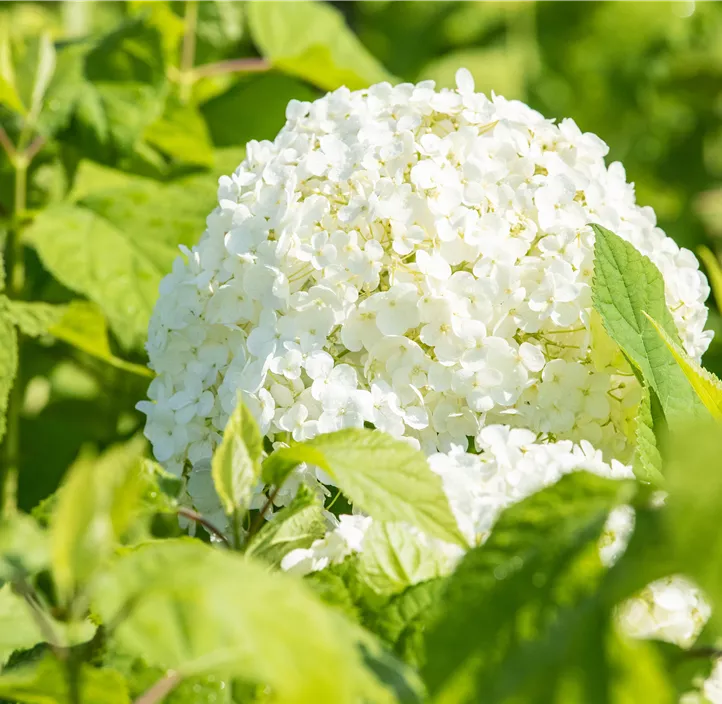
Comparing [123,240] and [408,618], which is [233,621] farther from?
[123,240]

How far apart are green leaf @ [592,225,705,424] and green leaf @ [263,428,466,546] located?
241 millimetres

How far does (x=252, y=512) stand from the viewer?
945 millimetres

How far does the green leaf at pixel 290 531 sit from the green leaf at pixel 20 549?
0.18 meters

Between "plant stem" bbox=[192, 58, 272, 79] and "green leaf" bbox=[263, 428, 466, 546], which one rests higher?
"plant stem" bbox=[192, 58, 272, 79]

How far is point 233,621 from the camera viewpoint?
1.34ft

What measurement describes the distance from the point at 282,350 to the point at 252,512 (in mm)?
180

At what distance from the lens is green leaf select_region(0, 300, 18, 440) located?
0.99 m

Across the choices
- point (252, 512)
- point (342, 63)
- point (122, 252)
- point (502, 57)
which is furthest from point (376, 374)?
point (502, 57)

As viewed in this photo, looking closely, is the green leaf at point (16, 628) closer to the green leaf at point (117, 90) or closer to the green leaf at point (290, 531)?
the green leaf at point (290, 531)

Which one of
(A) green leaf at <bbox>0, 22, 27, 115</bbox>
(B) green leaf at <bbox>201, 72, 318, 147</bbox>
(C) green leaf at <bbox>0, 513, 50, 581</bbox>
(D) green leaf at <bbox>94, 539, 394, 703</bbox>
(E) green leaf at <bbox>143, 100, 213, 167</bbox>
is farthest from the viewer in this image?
(B) green leaf at <bbox>201, 72, 318, 147</bbox>

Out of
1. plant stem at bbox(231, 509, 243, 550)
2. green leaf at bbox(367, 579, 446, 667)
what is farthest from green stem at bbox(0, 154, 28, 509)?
green leaf at bbox(367, 579, 446, 667)

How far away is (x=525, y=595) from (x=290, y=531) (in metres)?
0.27

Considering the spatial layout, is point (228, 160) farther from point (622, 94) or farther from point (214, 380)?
point (622, 94)

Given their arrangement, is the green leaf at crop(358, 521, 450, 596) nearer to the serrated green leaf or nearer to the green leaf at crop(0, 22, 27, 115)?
the serrated green leaf
